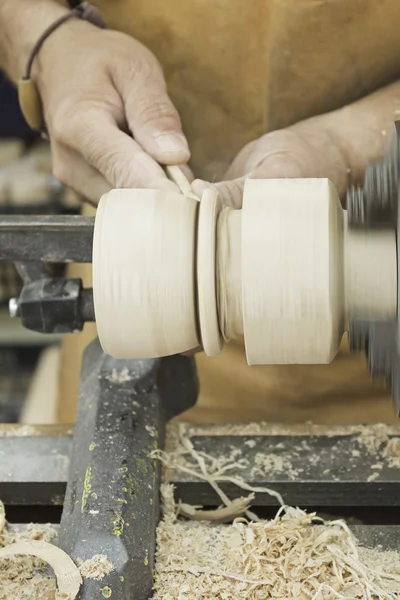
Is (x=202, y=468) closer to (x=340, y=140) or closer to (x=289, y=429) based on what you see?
(x=289, y=429)

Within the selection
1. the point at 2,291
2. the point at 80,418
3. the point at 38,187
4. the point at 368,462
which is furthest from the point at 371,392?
the point at 2,291

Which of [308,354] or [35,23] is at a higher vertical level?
[35,23]

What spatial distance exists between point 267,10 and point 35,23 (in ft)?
1.37

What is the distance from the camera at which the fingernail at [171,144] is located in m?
1.08

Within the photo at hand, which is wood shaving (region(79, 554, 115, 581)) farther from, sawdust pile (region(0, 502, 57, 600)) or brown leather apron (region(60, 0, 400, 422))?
brown leather apron (region(60, 0, 400, 422))

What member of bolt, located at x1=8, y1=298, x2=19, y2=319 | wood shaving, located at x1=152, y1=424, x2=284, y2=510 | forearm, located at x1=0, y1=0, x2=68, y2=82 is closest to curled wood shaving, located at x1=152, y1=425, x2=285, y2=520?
wood shaving, located at x1=152, y1=424, x2=284, y2=510

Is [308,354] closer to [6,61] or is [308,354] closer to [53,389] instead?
[6,61]

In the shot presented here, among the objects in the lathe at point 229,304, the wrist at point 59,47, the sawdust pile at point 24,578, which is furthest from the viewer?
the wrist at point 59,47

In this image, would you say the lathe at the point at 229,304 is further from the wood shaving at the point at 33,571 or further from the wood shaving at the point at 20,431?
the wood shaving at the point at 20,431

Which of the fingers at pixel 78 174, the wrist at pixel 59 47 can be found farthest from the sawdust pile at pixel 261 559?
the wrist at pixel 59 47

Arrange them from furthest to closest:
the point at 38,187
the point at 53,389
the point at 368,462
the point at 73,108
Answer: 1. the point at 53,389
2. the point at 38,187
3. the point at 73,108
4. the point at 368,462

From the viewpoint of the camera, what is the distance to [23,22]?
1.39 meters

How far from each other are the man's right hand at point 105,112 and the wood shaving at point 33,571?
0.47 meters

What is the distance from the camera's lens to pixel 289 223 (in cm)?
69
